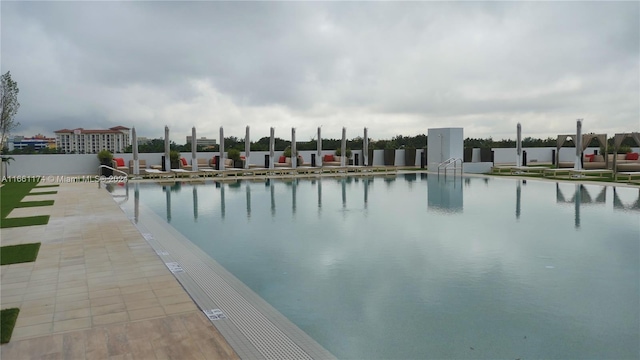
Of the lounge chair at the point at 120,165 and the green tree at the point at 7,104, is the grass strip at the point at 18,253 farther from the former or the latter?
the green tree at the point at 7,104

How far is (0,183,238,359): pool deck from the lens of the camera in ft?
8.92

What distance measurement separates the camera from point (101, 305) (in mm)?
3473

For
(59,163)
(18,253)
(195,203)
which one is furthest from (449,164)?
(18,253)

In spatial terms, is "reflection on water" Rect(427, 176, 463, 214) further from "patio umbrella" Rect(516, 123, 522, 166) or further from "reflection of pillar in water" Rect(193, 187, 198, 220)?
"patio umbrella" Rect(516, 123, 522, 166)

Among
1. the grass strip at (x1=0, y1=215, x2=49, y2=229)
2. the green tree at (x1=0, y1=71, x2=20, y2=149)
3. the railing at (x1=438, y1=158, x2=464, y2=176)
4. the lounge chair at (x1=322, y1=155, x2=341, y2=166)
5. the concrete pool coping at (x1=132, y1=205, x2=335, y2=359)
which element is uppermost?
the green tree at (x1=0, y1=71, x2=20, y2=149)

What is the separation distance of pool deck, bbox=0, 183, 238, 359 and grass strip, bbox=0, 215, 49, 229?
3.12ft

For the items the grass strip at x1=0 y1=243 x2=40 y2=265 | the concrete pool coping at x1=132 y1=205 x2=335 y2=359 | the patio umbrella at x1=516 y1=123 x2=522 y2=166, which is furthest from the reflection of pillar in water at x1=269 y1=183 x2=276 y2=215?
the patio umbrella at x1=516 y1=123 x2=522 y2=166

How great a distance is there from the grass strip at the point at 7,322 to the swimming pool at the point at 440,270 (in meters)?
1.79

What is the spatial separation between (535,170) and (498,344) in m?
17.0

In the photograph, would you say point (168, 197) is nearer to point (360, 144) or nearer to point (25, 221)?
point (25, 221)

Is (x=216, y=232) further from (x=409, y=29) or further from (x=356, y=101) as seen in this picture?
(x=356, y=101)

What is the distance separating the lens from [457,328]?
309cm

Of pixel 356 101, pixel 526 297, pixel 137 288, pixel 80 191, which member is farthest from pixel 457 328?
pixel 356 101

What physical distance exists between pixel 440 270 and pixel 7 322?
3628mm
